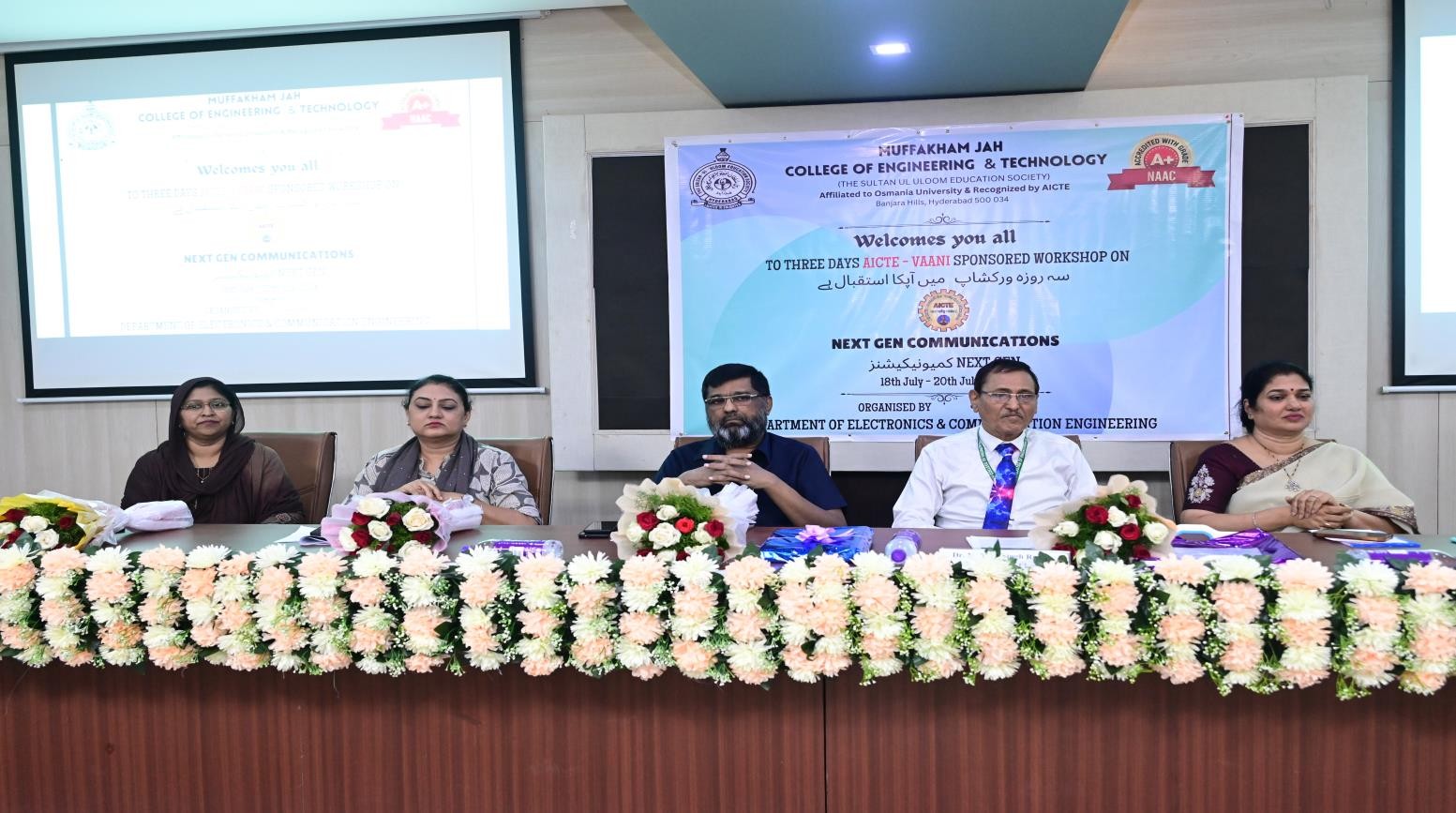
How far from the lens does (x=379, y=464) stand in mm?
3025

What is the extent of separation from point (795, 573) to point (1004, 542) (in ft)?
2.20

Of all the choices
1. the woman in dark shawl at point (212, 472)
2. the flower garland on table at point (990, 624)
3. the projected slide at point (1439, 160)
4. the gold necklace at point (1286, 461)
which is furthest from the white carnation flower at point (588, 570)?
the projected slide at point (1439, 160)

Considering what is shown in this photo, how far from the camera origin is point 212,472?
3.09 meters

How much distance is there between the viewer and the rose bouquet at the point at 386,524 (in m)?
2.04

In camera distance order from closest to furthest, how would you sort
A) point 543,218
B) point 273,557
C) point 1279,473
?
point 273,557 → point 1279,473 → point 543,218

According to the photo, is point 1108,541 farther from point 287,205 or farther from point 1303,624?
point 287,205

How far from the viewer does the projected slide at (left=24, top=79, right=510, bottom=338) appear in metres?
4.05

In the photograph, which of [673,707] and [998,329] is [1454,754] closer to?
[673,707]

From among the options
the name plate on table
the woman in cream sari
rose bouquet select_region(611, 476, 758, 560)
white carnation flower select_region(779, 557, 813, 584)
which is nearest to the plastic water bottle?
the name plate on table

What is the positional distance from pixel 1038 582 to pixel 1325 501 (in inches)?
47.7

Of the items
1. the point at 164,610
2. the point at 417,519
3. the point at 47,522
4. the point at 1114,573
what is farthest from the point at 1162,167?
the point at 47,522

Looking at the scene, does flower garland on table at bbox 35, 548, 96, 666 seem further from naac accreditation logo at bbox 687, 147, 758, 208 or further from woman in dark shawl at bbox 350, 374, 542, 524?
naac accreditation logo at bbox 687, 147, 758, 208

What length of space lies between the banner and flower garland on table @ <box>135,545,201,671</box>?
226 cm

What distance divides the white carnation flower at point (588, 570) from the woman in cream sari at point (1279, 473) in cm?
173
